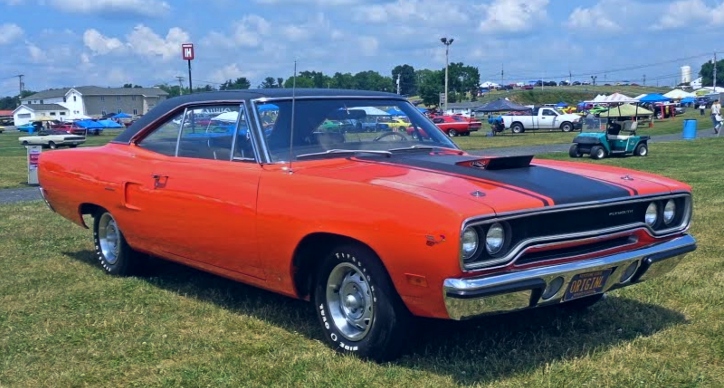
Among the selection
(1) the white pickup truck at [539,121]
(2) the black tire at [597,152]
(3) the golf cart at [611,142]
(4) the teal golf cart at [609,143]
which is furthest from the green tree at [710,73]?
(2) the black tire at [597,152]

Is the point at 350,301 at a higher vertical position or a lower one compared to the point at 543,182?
lower

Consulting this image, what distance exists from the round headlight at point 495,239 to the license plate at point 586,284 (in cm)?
45

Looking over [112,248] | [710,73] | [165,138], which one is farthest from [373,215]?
[710,73]

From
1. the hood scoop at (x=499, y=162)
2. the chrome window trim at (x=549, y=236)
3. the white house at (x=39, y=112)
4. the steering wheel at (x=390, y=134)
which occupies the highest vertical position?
the steering wheel at (x=390, y=134)

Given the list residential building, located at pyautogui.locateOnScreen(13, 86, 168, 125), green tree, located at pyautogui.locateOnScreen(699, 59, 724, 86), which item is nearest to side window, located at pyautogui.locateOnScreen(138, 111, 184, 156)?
residential building, located at pyautogui.locateOnScreen(13, 86, 168, 125)

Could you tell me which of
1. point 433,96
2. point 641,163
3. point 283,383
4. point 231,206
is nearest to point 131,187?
point 231,206

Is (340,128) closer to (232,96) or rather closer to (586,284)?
(232,96)

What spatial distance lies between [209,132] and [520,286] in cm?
276

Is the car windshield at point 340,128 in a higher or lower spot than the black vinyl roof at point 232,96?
lower

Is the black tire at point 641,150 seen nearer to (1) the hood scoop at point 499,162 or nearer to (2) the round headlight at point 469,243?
(1) the hood scoop at point 499,162

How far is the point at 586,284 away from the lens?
4234mm

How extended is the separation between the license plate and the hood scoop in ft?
2.68

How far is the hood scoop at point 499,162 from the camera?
464 centimetres

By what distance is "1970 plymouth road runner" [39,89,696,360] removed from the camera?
12.8ft
